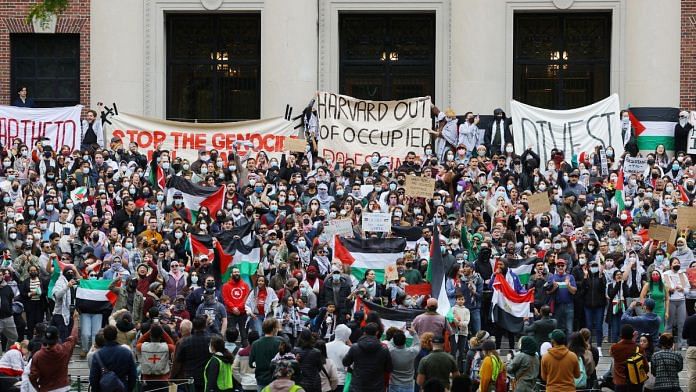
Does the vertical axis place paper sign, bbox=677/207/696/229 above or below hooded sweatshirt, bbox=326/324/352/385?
above

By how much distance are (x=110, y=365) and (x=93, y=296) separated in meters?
6.82

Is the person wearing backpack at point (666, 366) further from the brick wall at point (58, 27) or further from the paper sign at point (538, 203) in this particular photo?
the brick wall at point (58, 27)

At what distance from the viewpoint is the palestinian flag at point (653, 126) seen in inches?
1519

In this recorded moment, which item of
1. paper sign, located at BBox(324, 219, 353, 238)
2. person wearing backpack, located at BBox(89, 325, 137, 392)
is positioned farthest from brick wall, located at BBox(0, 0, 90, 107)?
person wearing backpack, located at BBox(89, 325, 137, 392)

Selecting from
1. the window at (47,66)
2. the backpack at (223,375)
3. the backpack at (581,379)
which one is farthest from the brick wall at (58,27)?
the backpack at (581,379)

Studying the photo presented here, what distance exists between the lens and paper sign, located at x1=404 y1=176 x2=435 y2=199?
31.6 metres

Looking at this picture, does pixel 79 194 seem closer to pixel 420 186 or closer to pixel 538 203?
pixel 420 186

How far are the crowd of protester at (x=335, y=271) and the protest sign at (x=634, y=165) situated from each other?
17 centimetres

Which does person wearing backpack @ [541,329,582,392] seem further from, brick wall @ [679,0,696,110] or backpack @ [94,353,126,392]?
brick wall @ [679,0,696,110]

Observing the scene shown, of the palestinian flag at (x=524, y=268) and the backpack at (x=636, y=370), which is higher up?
the palestinian flag at (x=524, y=268)

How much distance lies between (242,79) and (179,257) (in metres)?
14.4

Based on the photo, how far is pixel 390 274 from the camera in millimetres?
27688

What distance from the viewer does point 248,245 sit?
29.1 meters

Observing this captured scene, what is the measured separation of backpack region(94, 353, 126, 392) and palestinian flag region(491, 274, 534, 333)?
8678 mm
